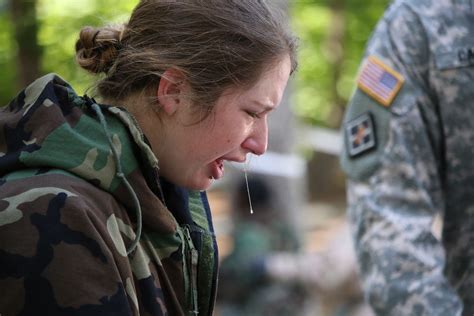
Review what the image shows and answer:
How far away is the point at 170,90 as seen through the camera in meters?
1.97

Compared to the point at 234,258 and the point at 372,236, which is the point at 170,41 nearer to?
the point at 372,236

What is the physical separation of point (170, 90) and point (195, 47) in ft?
0.32

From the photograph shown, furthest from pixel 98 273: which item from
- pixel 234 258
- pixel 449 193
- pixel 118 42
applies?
pixel 234 258

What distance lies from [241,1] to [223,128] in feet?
0.89

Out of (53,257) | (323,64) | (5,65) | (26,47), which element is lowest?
(323,64)

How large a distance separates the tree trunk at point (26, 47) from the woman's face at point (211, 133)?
4.96 m

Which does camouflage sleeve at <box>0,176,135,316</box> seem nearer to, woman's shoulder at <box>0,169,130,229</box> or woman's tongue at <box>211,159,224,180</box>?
woman's shoulder at <box>0,169,130,229</box>

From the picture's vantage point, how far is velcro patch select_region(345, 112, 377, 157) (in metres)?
2.89

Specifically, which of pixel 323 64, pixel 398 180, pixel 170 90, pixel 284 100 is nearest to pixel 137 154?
pixel 170 90

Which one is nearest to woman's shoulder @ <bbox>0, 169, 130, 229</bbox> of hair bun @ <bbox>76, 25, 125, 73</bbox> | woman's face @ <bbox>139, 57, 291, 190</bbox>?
woman's face @ <bbox>139, 57, 291, 190</bbox>

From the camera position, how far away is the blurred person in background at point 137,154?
67.4 inches

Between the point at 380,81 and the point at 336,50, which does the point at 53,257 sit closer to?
the point at 380,81

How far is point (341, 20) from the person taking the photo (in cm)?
1619

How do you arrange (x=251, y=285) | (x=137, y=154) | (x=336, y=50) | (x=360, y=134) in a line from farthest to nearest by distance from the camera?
(x=336, y=50) < (x=251, y=285) < (x=360, y=134) < (x=137, y=154)
